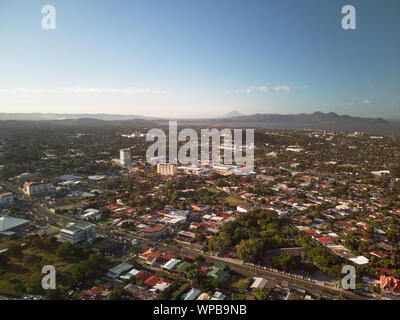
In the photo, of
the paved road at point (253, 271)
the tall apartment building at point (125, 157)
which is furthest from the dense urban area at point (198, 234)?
the tall apartment building at point (125, 157)

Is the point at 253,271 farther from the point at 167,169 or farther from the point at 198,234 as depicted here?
the point at 167,169

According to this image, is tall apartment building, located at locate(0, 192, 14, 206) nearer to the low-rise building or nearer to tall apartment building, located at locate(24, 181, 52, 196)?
tall apartment building, located at locate(24, 181, 52, 196)

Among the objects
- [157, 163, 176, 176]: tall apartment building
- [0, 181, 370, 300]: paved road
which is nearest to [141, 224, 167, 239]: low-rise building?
[0, 181, 370, 300]: paved road

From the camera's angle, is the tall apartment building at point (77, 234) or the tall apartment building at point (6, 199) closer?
the tall apartment building at point (77, 234)

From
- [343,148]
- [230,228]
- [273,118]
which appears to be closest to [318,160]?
[343,148]

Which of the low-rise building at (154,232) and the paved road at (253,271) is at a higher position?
the low-rise building at (154,232)

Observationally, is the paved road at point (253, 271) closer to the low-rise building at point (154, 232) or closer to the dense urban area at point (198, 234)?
the dense urban area at point (198, 234)
